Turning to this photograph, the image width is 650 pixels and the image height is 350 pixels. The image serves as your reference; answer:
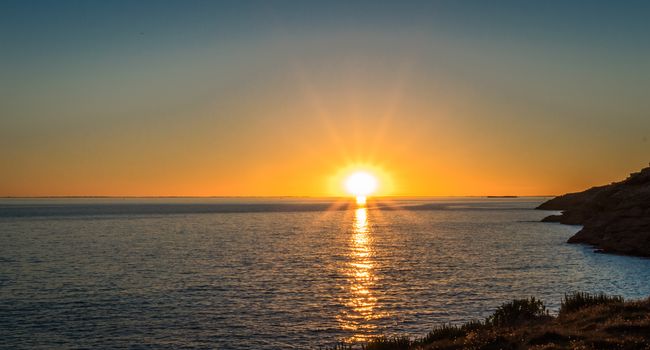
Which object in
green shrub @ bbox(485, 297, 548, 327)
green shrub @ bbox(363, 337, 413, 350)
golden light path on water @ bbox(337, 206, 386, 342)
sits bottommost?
golden light path on water @ bbox(337, 206, 386, 342)

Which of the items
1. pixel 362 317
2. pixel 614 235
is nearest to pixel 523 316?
pixel 362 317

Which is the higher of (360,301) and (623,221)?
(623,221)

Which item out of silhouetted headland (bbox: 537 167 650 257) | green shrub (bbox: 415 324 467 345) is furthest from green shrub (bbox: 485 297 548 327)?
silhouetted headland (bbox: 537 167 650 257)

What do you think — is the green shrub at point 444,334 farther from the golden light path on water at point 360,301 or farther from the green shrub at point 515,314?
the golden light path on water at point 360,301

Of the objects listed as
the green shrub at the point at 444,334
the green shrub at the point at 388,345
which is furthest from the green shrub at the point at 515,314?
the green shrub at the point at 388,345

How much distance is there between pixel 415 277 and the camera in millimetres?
49188

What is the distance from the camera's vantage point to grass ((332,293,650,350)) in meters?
19.7

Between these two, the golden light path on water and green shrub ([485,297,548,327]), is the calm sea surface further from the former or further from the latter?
green shrub ([485,297,548,327])

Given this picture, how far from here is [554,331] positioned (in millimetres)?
21391

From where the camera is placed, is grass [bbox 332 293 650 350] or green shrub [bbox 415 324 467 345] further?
green shrub [bbox 415 324 467 345]

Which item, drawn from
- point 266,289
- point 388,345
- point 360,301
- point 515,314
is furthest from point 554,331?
point 266,289

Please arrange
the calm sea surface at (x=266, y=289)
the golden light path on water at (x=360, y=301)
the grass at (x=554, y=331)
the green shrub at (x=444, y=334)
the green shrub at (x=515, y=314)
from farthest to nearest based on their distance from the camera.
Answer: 1. the golden light path on water at (x=360, y=301)
2. the calm sea surface at (x=266, y=289)
3. the green shrub at (x=515, y=314)
4. the green shrub at (x=444, y=334)
5. the grass at (x=554, y=331)

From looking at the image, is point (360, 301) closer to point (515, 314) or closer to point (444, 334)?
point (515, 314)

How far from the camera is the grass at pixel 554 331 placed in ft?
64.6
